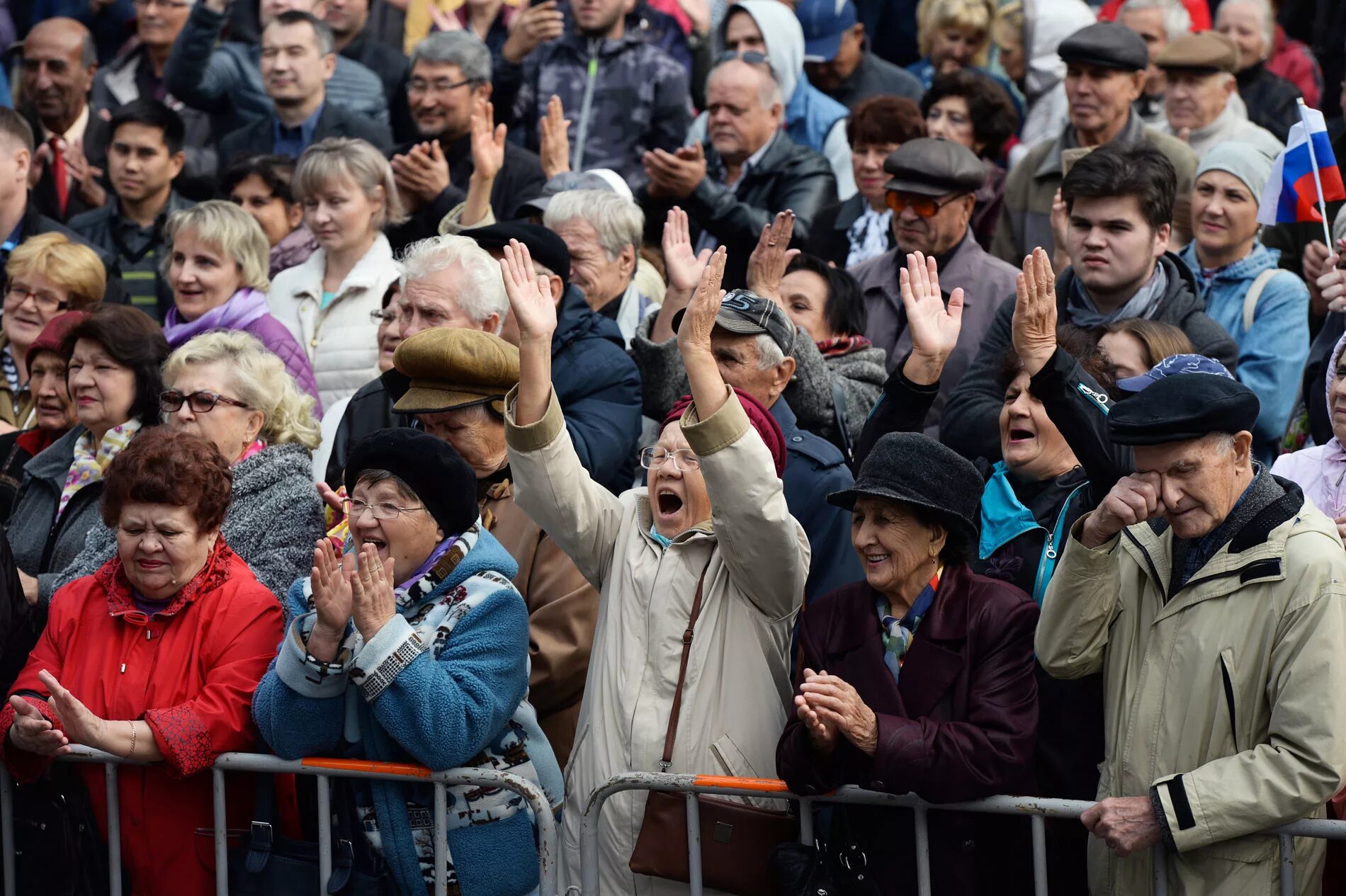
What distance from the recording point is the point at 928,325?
207 inches

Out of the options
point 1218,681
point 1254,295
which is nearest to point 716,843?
point 1218,681

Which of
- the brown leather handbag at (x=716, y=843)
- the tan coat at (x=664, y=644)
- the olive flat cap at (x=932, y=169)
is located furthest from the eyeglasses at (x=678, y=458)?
the olive flat cap at (x=932, y=169)

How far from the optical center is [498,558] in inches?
190

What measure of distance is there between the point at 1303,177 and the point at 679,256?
222cm

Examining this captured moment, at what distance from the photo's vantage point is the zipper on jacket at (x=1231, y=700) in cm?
419

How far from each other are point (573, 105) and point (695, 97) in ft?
4.89

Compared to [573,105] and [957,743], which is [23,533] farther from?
[573,105]

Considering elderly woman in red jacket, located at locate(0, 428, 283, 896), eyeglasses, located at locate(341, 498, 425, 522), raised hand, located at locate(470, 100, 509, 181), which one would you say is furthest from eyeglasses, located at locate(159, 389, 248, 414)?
raised hand, located at locate(470, 100, 509, 181)

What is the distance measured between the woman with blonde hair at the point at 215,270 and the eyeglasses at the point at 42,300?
1.48 feet

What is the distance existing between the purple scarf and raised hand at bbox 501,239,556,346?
8.12 feet

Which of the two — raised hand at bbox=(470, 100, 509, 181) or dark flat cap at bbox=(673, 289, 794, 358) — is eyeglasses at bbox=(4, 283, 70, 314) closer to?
raised hand at bbox=(470, 100, 509, 181)

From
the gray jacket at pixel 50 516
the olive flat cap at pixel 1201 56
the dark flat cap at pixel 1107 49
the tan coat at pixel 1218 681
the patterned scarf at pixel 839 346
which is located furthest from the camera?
the olive flat cap at pixel 1201 56

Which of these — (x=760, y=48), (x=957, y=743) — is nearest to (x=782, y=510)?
(x=957, y=743)

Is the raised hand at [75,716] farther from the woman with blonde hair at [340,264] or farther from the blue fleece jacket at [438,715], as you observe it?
the woman with blonde hair at [340,264]
